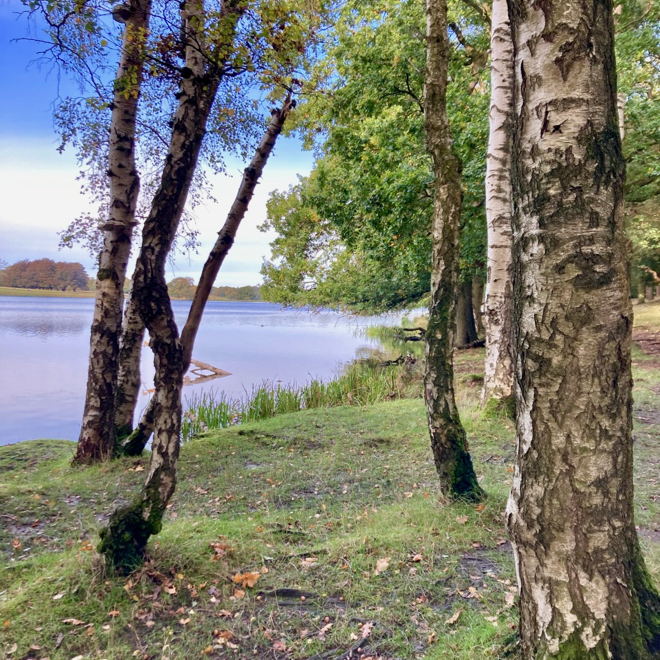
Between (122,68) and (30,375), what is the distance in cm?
1022

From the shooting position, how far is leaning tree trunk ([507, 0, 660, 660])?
139 cm

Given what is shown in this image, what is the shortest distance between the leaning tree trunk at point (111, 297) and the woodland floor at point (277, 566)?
0.43 meters

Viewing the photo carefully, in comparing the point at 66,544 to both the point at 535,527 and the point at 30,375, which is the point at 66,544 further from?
the point at 30,375

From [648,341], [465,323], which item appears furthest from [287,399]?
[648,341]

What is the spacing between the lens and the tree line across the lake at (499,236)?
1.40 meters

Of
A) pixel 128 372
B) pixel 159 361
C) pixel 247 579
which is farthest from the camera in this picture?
pixel 128 372

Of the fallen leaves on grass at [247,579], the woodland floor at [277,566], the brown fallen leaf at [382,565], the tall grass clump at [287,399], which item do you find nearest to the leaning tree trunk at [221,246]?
the woodland floor at [277,566]

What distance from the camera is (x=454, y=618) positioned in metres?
2.12

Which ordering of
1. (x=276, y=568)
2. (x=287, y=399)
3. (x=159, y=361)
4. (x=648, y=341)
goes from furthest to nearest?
(x=648, y=341)
(x=287, y=399)
(x=159, y=361)
(x=276, y=568)

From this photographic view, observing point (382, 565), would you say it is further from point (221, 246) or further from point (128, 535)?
point (221, 246)

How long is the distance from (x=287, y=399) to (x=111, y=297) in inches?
164

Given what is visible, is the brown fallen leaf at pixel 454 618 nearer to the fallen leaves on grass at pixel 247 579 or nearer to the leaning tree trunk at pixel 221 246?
the fallen leaves on grass at pixel 247 579

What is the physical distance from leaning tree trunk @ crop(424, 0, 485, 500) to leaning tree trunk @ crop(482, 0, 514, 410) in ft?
6.24

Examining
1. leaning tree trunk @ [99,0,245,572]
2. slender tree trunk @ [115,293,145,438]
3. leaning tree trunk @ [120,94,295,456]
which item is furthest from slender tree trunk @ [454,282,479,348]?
leaning tree trunk @ [99,0,245,572]
